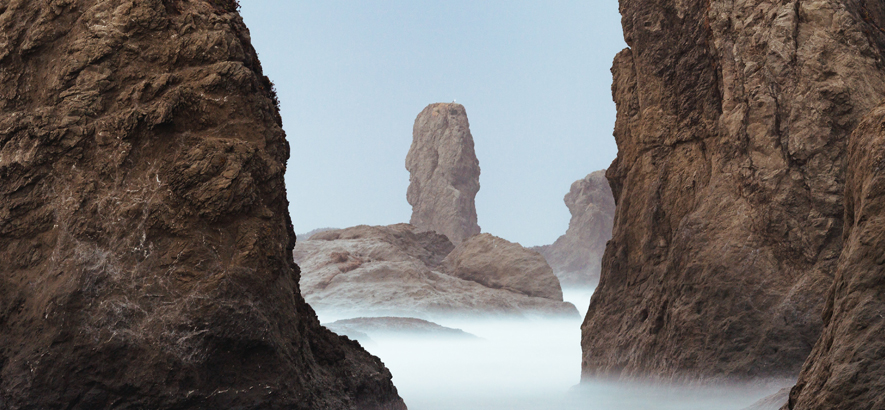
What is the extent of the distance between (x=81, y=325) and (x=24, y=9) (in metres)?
5.81

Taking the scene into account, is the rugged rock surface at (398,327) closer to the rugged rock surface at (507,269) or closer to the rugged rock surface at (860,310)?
the rugged rock surface at (507,269)

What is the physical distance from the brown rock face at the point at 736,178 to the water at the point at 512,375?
2.84 ft

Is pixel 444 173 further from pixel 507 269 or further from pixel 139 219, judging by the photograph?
pixel 139 219

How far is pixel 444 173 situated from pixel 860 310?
95.2m

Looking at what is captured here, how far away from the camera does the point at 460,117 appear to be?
105875 mm

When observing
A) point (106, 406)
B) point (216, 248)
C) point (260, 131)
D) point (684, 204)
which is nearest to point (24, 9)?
point (260, 131)

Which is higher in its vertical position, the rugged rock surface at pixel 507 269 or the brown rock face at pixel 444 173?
the brown rock face at pixel 444 173

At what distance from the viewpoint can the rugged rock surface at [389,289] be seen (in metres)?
51.1

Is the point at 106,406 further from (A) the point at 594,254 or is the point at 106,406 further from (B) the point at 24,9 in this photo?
(A) the point at 594,254

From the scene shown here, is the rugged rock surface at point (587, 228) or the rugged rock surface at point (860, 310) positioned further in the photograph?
the rugged rock surface at point (587, 228)

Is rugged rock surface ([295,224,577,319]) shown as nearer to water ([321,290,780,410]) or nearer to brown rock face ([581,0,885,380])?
water ([321,290,780,410])

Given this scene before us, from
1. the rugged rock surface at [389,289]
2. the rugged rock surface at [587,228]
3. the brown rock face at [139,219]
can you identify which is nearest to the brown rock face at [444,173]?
the rugged rock surface at [587,228]

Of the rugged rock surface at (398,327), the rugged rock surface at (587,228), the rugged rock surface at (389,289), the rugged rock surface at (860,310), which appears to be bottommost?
the rugged rock surface at (860,310)

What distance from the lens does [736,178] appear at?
63.0 feet
